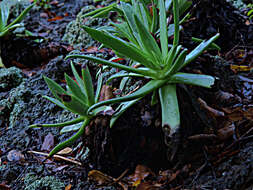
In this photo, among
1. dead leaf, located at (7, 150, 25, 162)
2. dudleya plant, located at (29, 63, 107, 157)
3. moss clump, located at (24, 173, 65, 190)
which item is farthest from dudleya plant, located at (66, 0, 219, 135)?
dead leaf, located at (7, 150, 25, 162)

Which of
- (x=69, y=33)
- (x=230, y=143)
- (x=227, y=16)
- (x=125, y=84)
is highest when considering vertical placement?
(x=69, y=33)

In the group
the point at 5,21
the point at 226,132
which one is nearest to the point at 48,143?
the point at 226,132

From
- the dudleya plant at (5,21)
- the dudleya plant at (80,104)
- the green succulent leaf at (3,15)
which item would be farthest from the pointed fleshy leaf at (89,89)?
the green succulent leaf at (3,15)

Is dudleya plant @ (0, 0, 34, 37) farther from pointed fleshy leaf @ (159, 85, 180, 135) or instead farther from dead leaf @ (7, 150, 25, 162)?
pointed fleshy leaf @ (159, 85, 180, 135)

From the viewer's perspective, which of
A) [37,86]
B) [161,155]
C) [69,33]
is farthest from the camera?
[69,33]

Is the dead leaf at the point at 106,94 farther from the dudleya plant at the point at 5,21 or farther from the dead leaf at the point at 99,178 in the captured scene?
the dudleya plant at the point at 5,21

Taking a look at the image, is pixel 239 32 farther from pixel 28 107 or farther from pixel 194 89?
pixel 28 107

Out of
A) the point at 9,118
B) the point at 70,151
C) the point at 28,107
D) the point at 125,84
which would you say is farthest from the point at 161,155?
the point at 9,118
